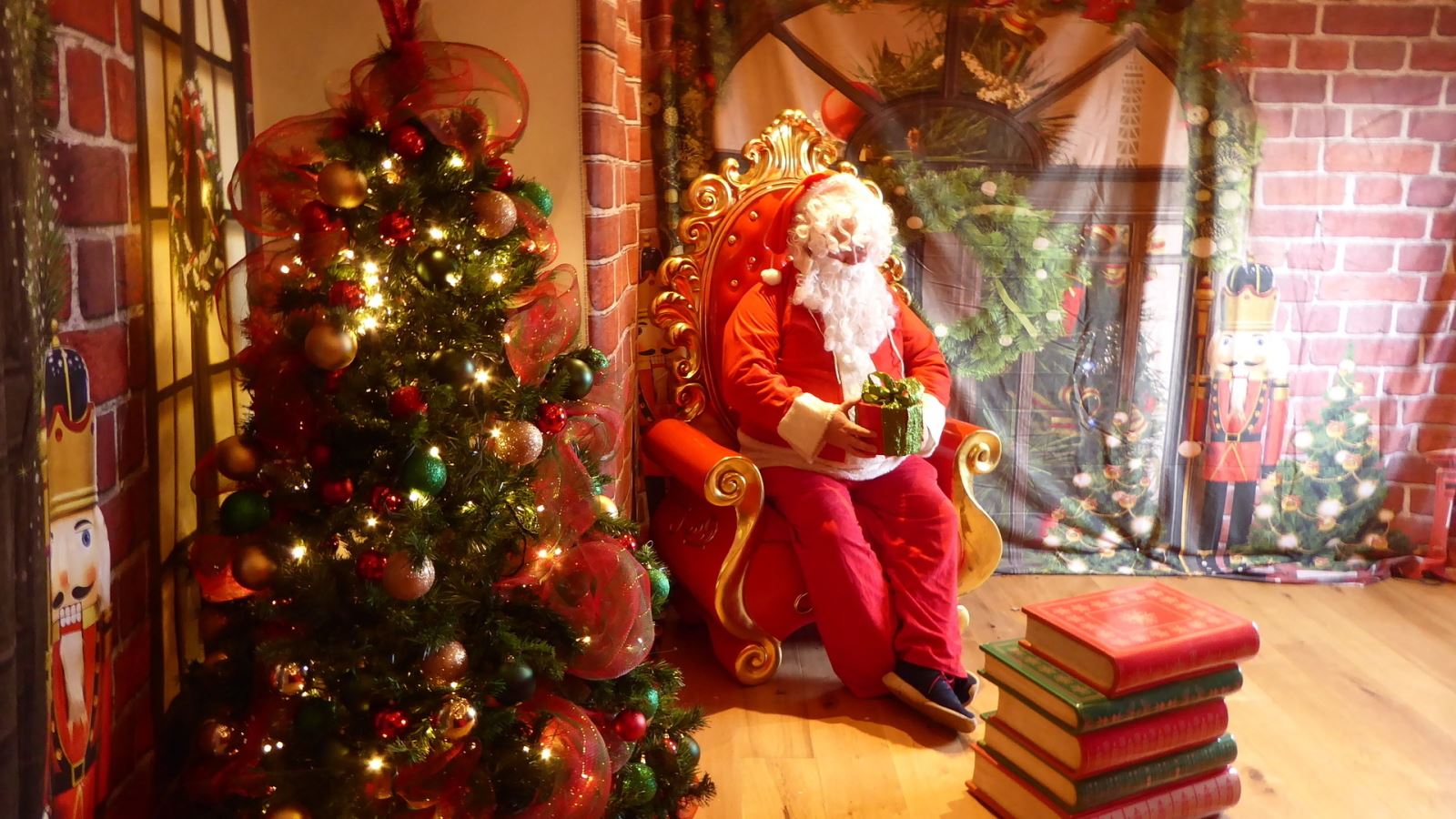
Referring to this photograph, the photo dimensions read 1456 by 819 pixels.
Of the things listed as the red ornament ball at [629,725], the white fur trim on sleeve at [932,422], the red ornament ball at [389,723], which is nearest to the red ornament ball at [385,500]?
the red ornament ball at [389,723]

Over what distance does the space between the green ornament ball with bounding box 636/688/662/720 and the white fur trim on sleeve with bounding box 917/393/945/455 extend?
3.88 feet

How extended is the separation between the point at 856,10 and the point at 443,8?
59.3 inches

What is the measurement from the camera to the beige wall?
1902 mm

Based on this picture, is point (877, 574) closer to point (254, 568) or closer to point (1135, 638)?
point (1135, 638)

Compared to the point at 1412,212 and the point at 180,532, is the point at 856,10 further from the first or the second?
the point at 180,532

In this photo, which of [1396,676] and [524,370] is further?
[1396,676]

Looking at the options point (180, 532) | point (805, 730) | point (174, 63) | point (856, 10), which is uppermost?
point (856, 10)

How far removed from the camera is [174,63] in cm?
148

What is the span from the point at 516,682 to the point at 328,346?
49 cm

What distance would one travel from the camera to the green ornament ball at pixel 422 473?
1.25 m

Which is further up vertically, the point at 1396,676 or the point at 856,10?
the point at 856,10

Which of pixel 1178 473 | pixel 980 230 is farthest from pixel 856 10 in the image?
pixel 1178 473

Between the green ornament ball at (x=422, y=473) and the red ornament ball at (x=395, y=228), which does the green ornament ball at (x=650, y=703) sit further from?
the red ornament ball at (x=395, y=228)

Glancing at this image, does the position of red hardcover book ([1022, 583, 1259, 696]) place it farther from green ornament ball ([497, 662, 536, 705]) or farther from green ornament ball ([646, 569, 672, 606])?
green ornament ball ([497, 662, 536, 705])
